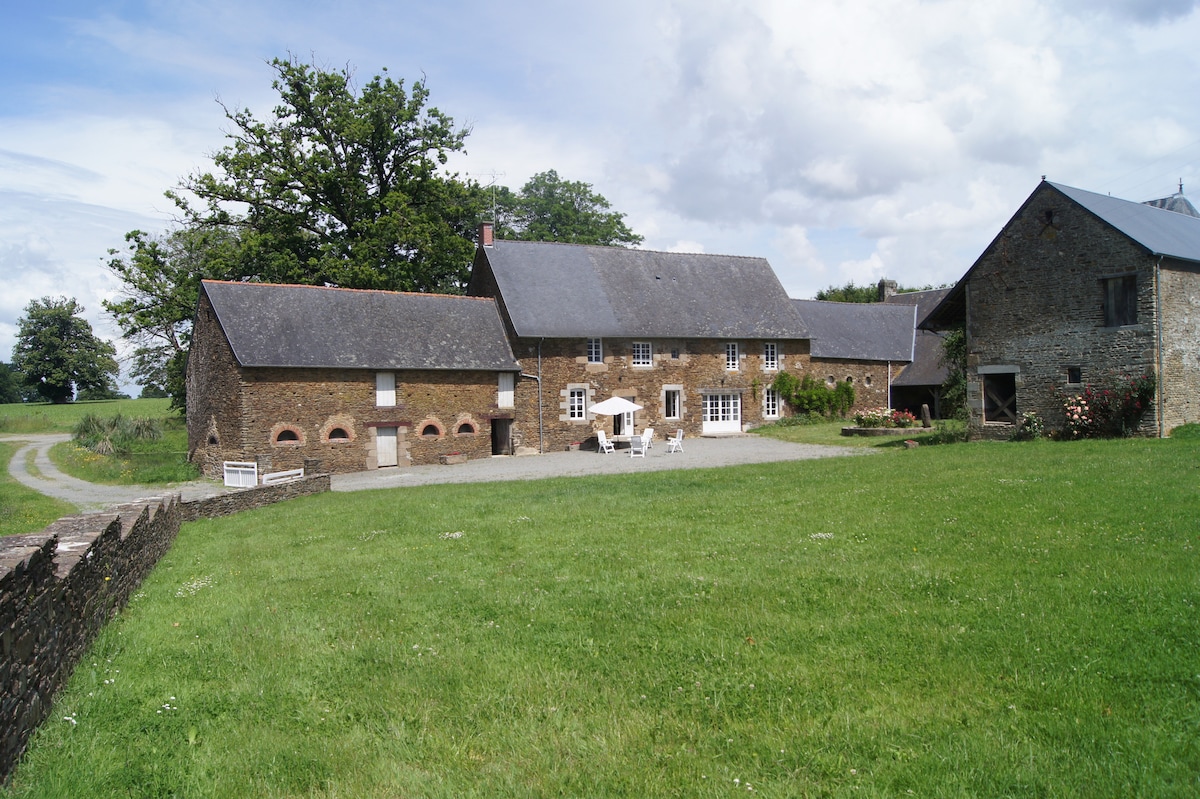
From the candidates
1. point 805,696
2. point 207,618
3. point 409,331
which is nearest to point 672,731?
point 805,696

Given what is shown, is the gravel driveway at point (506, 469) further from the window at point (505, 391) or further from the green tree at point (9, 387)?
the green tree at point (9, 387)

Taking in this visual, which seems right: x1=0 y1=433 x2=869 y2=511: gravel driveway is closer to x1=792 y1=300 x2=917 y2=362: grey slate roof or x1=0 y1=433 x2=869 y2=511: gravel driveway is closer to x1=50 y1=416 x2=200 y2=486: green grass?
x1=50 y1=416 x2=200 y2=486: green grass

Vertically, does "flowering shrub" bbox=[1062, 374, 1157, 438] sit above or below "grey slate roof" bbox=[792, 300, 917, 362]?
below

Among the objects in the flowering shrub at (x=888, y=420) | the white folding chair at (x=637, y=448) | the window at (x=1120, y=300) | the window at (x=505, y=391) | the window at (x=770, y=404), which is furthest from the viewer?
the window at (x=770, y=404)

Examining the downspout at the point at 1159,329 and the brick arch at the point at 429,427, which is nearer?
the downspout at the point at 1159,329

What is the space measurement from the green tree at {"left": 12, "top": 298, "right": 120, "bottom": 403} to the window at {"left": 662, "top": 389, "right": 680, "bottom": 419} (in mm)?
60047

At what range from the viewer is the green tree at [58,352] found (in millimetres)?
75375

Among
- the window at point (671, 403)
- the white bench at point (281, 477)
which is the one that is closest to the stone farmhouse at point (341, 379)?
the white bench at point (281, 477)

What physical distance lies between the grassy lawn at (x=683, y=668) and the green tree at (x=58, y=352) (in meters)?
77.6

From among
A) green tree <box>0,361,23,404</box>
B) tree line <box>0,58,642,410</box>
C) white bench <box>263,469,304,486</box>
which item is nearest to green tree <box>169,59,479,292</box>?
tree line <box>0,58,642,410</box>

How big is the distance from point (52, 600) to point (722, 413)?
32821 mm

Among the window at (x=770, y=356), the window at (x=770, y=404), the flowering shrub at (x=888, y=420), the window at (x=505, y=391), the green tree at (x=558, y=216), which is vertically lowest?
the flowering shrub at (x=888, y=420)

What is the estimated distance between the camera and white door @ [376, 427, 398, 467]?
29.6 m

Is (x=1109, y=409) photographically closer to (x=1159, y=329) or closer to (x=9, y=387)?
(x=1159, y=329)
